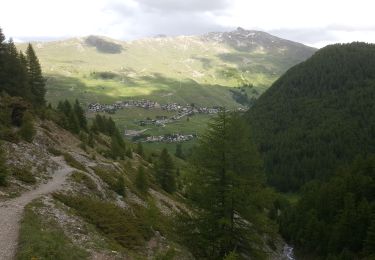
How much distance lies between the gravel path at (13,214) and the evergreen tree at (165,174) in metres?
34.9

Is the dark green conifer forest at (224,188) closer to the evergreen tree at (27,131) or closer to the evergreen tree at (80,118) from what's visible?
the evergreen tree at (27,131)

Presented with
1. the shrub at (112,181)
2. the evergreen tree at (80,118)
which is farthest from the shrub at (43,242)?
the evergreen tree at (80,118)

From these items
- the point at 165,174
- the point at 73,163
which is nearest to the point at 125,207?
the point at 73,163

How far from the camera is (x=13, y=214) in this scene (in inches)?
1303

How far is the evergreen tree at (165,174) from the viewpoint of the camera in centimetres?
8306

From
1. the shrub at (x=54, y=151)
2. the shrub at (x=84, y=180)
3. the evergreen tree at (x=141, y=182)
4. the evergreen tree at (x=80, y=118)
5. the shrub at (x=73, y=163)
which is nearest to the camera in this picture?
the shrub at (x=84, y=180)

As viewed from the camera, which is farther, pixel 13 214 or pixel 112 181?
pixel 112 181

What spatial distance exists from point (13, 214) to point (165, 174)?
52528mm

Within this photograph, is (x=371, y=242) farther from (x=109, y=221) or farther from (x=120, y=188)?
(x=109, y=221)

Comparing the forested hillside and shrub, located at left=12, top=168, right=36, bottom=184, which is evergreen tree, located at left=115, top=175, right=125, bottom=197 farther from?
shrub, located at left=12, top=168, right=36, bottom=184

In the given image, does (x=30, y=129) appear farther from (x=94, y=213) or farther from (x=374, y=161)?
(x=374, y=161)

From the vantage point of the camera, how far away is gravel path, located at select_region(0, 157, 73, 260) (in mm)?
27323

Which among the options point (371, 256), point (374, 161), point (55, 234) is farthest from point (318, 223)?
point (55, 234)

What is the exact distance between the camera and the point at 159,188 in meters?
79.6
